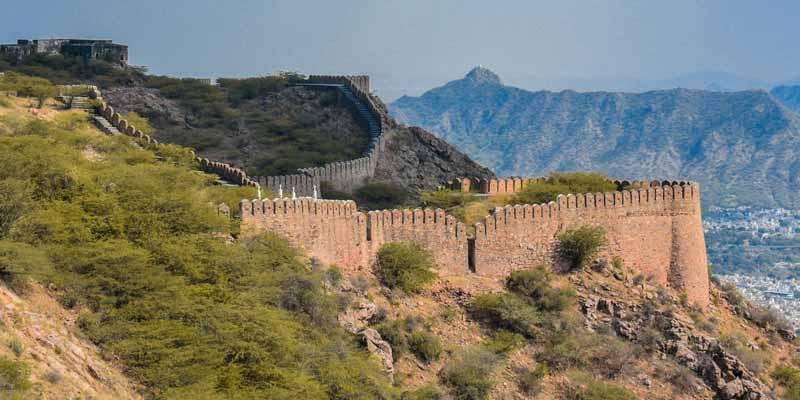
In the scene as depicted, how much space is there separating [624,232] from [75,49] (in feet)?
115

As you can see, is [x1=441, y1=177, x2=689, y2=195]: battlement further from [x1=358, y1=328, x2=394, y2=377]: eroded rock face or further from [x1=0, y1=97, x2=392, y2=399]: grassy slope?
[x1=358, y1=328, x2=394, y2=377]: eroded rock face

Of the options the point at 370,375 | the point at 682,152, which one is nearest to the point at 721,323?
the point at 370,375

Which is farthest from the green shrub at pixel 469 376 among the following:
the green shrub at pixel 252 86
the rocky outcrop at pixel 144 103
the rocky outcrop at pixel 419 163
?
the green shrub at pixel 252 86

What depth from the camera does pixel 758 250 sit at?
115938 mm

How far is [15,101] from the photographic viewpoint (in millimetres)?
42188

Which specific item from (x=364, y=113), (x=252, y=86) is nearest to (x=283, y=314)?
(x=364, y=113)

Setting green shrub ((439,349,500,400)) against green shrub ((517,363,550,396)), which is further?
green shrub ((517,363,550,396))

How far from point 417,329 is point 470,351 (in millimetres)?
1259

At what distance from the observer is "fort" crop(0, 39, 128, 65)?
203 ft

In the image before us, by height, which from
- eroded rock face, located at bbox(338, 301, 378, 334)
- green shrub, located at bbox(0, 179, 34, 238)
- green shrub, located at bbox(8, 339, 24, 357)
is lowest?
eroded rock face, located at bbox(338, 301, 378, 334)

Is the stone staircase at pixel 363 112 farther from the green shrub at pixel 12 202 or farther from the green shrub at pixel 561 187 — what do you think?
the green shrub at pixel 12 202

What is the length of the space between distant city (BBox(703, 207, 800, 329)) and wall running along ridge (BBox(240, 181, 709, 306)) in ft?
170

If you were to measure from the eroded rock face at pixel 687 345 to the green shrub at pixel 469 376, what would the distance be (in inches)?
166

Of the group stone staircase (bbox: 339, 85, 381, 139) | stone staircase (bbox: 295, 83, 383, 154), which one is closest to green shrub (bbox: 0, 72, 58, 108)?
stone staircase (bbox: 295, 83, 383, 154)
